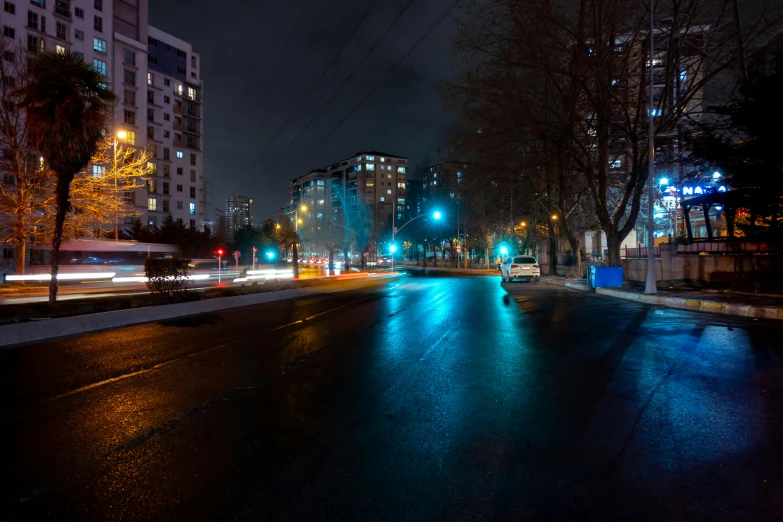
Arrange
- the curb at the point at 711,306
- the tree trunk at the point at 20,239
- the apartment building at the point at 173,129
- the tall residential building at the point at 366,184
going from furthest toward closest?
the tall residential building at the point at 366,184
the apartment building at the point at 173,129
the tree trunk at the point at 20,239
the curb at the point at 711,306

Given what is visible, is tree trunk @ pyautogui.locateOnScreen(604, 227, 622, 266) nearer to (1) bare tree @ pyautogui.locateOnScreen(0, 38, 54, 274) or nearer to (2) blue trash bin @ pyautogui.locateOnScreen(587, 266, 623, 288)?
(2) blue trash bin @ pyautogui.locateOnScreen(587, 266, 623, 288)

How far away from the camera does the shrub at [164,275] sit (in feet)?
55.3

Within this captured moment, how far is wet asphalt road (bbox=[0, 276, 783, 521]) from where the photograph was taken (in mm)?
3484

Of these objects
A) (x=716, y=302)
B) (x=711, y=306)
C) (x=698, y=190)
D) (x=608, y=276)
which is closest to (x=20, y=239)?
(x=608, y=276)

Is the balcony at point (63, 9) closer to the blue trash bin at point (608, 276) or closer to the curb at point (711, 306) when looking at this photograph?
the blue trash bin at point (608, 276)

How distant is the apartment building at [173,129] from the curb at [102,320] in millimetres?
54551

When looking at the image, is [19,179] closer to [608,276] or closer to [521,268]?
[608,276]

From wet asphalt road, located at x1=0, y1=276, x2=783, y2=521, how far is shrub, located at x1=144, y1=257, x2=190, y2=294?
7.07m

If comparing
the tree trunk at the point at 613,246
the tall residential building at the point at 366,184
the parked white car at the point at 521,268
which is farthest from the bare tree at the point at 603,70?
the tall residential building at the point at 366,184

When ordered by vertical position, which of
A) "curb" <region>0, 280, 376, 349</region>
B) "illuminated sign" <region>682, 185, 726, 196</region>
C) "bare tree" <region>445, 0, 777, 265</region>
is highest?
"bare tree" <region>445, 0, 777, 265</region>

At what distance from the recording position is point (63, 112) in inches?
528

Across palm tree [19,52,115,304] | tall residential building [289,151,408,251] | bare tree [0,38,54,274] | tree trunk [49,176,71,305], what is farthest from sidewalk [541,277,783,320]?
tall residential building [289,151,408,251]

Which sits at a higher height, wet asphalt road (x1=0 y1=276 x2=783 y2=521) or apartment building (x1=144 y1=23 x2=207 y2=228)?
apartment building (x1=144 y1=23 x2=207 y2=228)

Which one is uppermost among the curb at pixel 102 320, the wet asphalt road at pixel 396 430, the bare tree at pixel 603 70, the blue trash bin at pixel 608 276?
the bare tree at pixel 603 70
